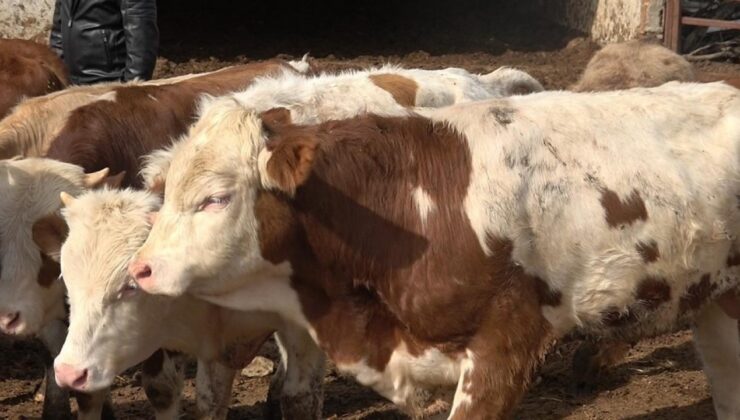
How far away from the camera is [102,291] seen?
570 centimetres

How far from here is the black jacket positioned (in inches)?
332

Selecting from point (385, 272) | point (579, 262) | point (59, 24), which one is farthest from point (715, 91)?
point (59, 24)

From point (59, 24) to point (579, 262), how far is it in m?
5.51

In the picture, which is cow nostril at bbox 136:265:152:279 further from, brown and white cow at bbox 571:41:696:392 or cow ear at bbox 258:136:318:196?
brown and white cow at bbox 571:41:696:392

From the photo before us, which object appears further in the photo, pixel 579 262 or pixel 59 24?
pixel 59 24

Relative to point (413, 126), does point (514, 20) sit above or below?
below

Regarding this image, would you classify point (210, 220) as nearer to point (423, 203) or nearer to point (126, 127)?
point (423, 203)

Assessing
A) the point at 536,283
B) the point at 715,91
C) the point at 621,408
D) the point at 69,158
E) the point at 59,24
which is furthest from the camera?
the point at 59,24

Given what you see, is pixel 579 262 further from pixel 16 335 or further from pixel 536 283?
pixel 16 335

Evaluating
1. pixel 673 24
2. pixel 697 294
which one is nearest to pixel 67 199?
pixel 697 294

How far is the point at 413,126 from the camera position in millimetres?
5520

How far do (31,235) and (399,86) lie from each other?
7.38 feet

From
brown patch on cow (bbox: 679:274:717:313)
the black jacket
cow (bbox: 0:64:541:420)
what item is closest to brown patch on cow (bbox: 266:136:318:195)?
cow (bbox: 0:64:541:420)

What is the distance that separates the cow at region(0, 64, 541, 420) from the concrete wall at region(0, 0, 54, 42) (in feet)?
22.6
